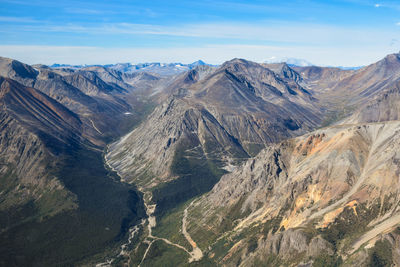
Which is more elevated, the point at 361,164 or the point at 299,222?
the point at 361,164

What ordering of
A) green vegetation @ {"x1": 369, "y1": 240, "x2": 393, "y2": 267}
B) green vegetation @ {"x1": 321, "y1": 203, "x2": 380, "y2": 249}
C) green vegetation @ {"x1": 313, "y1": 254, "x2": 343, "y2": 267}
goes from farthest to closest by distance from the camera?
green vegetation @ {"x1": 321, "y1": 203, "x2": 380, "y2": 249} < green vegetation @ {"x1": 313, "y1": 254, "x2": 343, "y2": 267} < green vegetation @ {"x1": 369, "y1": 240, "x2": 393, "y2": 267}

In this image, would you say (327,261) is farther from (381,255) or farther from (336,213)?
→ (336,213)

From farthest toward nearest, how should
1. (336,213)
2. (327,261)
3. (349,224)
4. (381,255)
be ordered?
(336,213), (349,224), (327,261), (381,255)

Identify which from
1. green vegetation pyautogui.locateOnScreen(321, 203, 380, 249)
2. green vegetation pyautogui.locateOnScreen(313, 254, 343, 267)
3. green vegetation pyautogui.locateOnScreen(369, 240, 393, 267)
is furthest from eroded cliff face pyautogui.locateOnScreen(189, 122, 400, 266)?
green vegetation pyautogui.locateOnScreen(369, 240, 393, 267)

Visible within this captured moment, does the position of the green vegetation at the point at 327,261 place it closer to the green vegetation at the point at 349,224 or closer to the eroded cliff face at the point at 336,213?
the eroded cliff face at the point at 336,213

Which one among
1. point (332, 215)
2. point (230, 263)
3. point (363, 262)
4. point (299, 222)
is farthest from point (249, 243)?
point (363, 262)

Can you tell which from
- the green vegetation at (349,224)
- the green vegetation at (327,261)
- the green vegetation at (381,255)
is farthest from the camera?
the green vegetation at (349,224)

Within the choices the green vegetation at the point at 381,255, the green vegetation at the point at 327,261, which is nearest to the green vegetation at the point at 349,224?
the green vegetation at the point at 327,261

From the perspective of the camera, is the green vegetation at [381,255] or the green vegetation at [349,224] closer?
the green vegetation at [381,255]

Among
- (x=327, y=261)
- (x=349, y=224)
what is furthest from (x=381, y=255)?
(x=349, y=224)

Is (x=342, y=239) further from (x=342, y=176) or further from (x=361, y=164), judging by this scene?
(x=361, y=164)

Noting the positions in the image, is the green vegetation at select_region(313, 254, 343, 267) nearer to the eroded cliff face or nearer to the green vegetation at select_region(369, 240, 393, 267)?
the eroded cliff face
